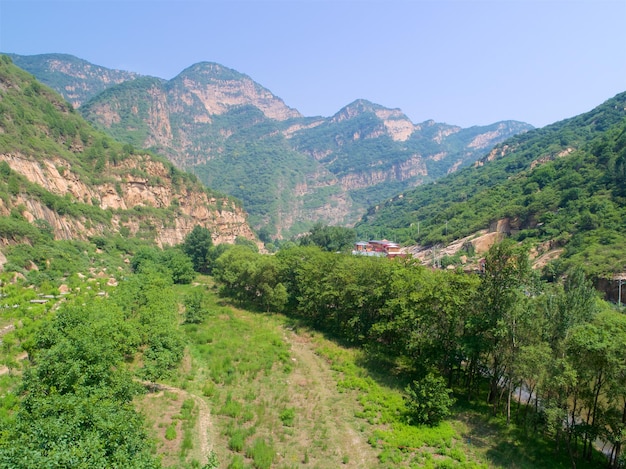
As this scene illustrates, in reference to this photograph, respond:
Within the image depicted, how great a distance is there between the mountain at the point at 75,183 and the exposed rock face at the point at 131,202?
0.22 meters

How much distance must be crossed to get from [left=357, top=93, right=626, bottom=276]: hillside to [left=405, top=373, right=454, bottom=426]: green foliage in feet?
130

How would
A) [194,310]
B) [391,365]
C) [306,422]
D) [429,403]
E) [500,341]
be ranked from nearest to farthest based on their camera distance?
1. [429,403]
2. [306,422]
3. [500,341]
4. [391,365]
5. [194,310]

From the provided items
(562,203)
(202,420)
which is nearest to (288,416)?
(202,420)

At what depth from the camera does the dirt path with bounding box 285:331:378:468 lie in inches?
756

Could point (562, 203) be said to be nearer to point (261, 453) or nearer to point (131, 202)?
point (261, 453)

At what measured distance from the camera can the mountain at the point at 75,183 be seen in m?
63.3

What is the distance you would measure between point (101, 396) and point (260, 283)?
3589cm

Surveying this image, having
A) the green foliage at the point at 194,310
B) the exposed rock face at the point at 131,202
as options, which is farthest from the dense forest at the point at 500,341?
the exposed rock face at the point at 131,202

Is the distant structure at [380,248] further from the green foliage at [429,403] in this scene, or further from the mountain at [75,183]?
the green foliage at [429,403]

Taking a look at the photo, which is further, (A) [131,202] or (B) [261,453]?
(A) [131,202]

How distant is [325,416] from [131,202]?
303 ft

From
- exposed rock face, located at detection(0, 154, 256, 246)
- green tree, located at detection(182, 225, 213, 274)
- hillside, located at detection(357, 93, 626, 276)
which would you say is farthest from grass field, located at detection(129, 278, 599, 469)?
green tree, located at detection(182, 225, 213, 274)

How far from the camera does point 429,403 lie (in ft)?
72.6

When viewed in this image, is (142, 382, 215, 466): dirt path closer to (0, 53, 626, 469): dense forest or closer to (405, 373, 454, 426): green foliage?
(0, 53, 626, 469): dense forest
